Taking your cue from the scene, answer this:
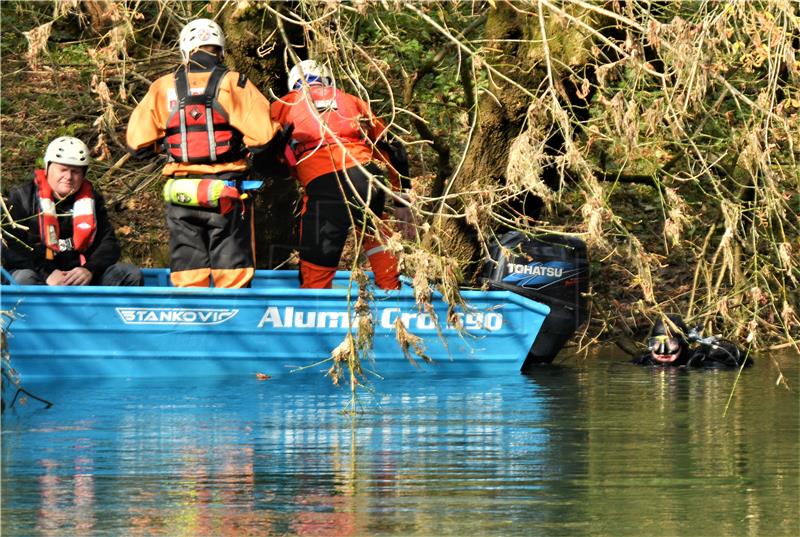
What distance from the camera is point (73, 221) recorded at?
10867mm

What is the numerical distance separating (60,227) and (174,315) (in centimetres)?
99

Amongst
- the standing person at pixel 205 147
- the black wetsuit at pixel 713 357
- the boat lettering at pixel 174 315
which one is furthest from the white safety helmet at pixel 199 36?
the black wetsuit at pixel 713 357

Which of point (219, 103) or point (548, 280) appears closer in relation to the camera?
point (219, 103)

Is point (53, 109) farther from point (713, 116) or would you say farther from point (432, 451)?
point (432, 451)

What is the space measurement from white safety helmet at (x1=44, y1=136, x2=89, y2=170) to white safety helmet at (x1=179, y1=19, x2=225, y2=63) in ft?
3.02

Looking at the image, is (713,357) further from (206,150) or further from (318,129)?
(206,150)

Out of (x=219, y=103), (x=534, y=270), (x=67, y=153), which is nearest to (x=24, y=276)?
(x=67, y=153)

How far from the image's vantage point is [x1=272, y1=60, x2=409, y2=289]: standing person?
35.3ft

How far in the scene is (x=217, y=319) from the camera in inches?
421

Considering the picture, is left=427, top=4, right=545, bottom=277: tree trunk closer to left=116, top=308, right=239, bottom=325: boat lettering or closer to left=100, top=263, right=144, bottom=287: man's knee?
A: left=116, top=308, right=239, bottom=325: boat lettering

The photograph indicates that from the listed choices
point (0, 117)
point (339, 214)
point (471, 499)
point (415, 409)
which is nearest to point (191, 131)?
point (339, 214)

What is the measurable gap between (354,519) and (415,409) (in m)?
3.15

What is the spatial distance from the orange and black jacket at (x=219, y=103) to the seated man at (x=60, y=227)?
17.8 inches

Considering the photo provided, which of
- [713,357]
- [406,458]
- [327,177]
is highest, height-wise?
[327,177]
